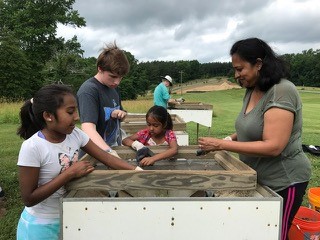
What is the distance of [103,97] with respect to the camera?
2.92 meters

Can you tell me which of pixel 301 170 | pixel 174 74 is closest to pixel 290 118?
pixel 301 170

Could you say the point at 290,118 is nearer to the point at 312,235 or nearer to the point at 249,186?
the point at 249,186

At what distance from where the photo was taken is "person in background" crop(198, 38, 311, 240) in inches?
81.9

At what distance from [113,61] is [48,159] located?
1.08 meters

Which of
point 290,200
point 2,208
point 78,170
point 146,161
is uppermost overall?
point 78,170

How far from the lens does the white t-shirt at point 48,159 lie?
1915 millimetres

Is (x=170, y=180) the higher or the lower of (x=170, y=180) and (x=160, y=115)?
the lower

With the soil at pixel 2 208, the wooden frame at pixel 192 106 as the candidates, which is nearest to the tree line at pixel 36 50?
the wooden frame at pixel 192 106

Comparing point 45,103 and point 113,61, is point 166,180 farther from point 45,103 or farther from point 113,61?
point 113,61

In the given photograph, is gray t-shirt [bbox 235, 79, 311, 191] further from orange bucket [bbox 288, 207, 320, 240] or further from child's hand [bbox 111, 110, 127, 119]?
child's hand [bbox 111, 110, 127, 119]

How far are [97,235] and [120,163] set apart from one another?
0.60 m

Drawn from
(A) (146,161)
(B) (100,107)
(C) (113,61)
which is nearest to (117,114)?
(B) (100,107)

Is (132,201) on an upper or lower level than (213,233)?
upper

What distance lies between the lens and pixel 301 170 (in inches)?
88.0
